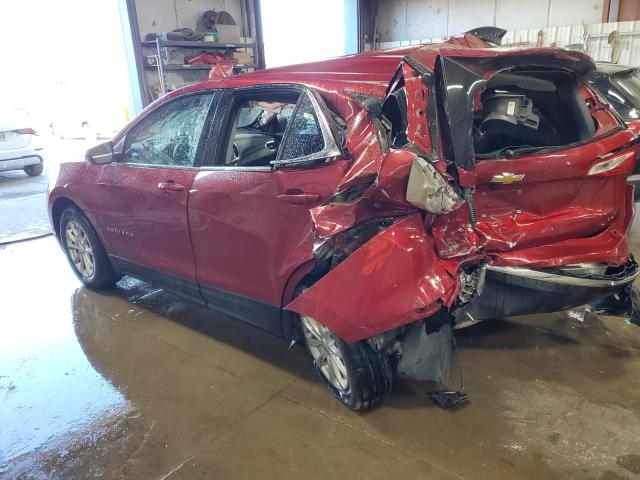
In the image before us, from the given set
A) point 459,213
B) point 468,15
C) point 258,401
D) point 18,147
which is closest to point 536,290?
point 459,213

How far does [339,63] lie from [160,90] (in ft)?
19.8

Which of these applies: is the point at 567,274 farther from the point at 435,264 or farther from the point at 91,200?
the point at 91,200

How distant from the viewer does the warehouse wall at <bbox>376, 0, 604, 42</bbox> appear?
891cm

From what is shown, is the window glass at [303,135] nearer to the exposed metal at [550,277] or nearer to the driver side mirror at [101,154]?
the exposed metal at [550,277]

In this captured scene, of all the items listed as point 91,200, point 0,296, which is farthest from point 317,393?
point 0,296

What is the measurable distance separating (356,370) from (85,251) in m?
2.71

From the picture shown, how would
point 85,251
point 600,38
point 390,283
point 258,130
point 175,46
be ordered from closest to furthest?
1. point 390,283
2. point 258,130
3. point 85,251
4. point 175,46
5. point 600,38

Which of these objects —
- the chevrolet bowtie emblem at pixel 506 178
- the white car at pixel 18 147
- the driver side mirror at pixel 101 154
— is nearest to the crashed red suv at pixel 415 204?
the chevrolet bowtie emblem at pixel 506 178

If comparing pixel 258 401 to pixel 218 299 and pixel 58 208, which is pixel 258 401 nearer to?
pixel 218 299

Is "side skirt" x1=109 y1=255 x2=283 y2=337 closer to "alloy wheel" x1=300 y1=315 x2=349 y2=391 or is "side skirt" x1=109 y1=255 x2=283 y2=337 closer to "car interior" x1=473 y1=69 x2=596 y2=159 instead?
"alloy wheel" x1=300 y1=315 x2=349 y2=391

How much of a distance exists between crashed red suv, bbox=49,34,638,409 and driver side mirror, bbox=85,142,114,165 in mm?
998

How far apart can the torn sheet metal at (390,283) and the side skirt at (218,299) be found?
2.00 ft

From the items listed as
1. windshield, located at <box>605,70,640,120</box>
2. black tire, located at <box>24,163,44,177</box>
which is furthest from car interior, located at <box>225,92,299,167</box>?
black tire, located at <box>24,163,44,177</box>

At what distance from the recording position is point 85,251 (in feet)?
12.9
